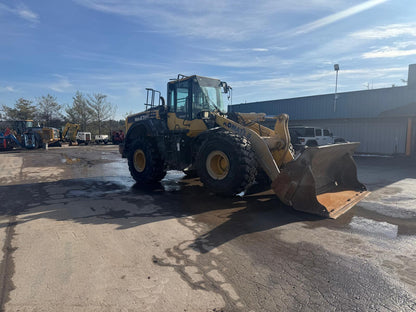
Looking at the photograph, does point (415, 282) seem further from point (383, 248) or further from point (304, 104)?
point (304, 104)

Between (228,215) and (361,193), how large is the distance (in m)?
3.32

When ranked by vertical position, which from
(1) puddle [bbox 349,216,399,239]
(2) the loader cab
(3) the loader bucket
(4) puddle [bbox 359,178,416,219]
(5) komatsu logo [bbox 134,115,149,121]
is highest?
(2) the loader cab

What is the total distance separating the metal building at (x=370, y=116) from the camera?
60.1 feet

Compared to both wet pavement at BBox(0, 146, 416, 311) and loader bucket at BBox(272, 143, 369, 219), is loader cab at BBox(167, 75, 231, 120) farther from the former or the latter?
loader bucket at BBox(272, 143, 369, 219)

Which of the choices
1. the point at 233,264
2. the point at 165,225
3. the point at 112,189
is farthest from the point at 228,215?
the point at 112,189

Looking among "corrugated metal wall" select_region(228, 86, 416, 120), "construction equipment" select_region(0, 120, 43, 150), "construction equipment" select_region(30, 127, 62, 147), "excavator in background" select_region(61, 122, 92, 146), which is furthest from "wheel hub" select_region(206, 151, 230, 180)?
"excavator in background" select_region(61, 122, 92, 146)

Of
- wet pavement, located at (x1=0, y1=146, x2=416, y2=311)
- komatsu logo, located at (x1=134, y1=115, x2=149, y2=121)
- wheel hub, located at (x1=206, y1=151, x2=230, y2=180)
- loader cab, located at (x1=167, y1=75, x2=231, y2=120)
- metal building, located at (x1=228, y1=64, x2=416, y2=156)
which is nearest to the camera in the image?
wet pavement, located at (x1=0, y1=146, x2=416, y2=311)

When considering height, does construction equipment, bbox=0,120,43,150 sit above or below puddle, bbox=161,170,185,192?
above

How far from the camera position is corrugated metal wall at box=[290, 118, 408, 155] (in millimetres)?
18375

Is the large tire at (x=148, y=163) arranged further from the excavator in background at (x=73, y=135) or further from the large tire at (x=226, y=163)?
the excavator in background at (x=73, y=135)

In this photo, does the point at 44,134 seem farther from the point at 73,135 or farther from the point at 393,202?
the point at 393,202

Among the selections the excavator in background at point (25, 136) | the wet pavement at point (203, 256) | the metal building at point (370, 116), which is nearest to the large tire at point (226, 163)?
the wet pavement at point (203, 256)

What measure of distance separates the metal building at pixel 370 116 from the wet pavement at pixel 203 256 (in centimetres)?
1401

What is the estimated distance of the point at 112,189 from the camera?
8.13 meters
